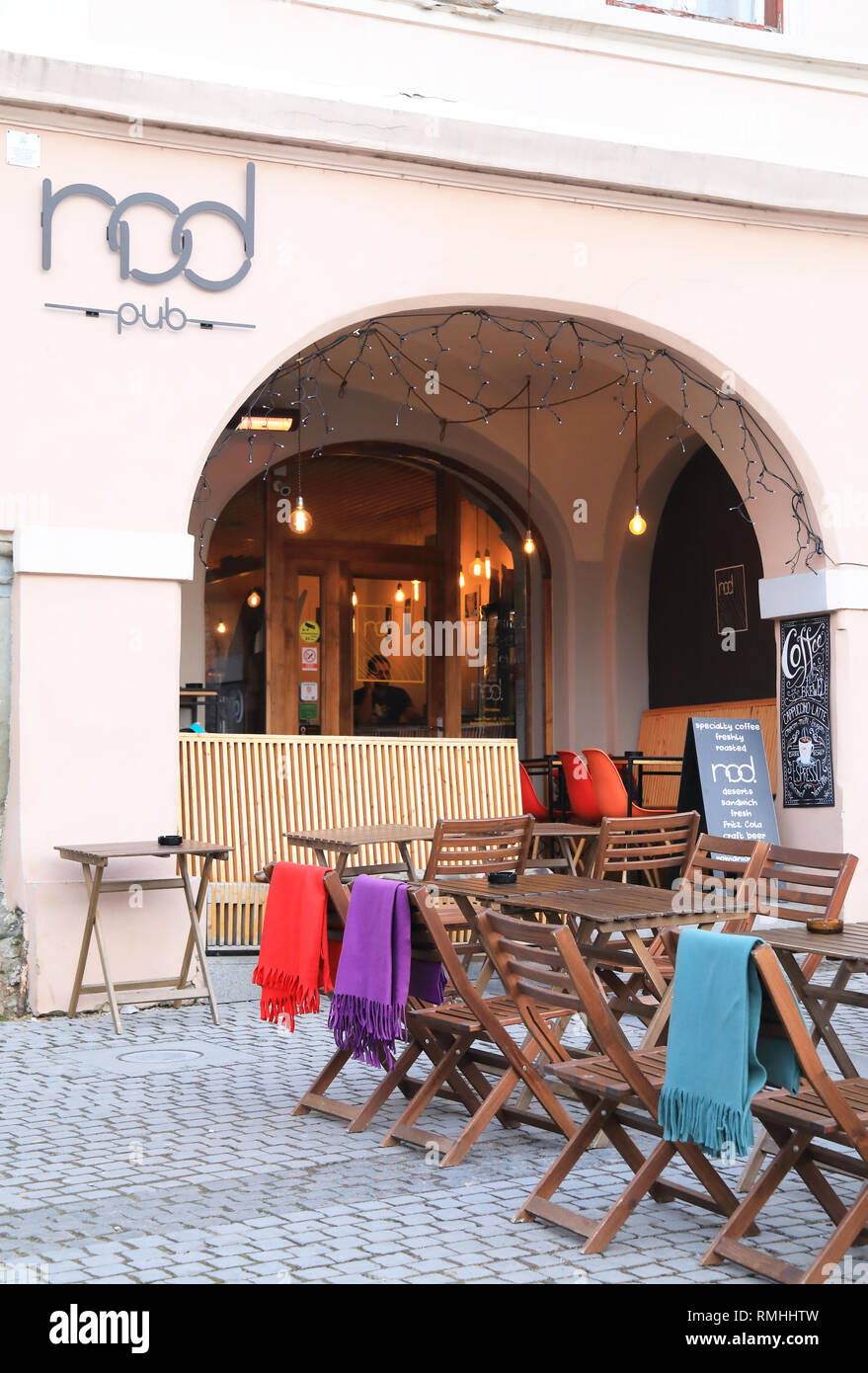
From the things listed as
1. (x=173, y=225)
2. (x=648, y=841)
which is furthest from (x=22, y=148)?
(x=648, y=841)

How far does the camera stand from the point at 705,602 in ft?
37.6

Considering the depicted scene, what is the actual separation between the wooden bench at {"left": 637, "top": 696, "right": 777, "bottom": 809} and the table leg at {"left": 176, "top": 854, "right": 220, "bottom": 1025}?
4.50m

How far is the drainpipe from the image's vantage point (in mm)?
6684

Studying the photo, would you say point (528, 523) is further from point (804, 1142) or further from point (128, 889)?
point (804, 1142)

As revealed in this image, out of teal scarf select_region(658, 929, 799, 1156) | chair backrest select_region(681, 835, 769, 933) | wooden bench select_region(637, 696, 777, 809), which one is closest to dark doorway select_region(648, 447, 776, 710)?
wooden bench select_region(637, 696, 777, 809)

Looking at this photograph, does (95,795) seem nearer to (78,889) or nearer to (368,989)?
(78,889)

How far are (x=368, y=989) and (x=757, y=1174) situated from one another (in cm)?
129

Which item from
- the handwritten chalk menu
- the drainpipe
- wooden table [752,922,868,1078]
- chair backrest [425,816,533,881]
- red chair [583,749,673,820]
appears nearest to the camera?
wooden table [752,922,868,1078]

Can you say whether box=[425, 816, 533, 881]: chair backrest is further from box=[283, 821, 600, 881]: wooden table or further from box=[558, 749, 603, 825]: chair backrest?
box=[558, 749, 603, 825]: chair backrest

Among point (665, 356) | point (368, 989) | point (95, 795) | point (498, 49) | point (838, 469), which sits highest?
point (498, 49)

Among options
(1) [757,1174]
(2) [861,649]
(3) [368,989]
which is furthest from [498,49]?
(1) [757,1174]

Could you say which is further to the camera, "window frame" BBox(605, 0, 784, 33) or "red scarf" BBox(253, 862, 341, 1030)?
"window frame" BBox(605, 0, 784, 33)
